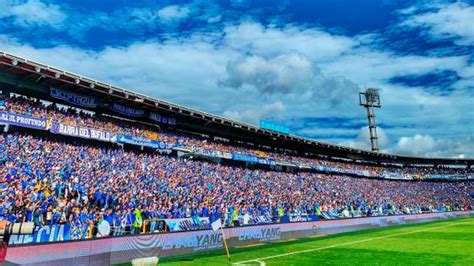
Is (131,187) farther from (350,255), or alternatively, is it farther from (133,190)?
(350,255)

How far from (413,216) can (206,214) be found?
38075 millimetres

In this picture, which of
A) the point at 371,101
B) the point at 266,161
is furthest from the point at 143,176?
the point at 371,101

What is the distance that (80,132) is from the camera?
107 feet

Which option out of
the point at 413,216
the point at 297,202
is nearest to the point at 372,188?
the point at 413,216

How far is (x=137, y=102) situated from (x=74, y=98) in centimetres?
617

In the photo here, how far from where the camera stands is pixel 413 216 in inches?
2143

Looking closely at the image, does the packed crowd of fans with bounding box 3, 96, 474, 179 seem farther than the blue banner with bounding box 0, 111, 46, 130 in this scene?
Yes

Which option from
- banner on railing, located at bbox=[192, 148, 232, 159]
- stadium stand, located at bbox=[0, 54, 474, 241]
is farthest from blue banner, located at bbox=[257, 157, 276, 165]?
banner on railing, located at bbox=[192, 148, 232, 159]

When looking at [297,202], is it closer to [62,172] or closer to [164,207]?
[164,207]

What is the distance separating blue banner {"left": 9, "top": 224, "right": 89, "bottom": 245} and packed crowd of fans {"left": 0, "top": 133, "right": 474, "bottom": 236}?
84cm

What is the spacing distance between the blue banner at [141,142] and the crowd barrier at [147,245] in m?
14.9

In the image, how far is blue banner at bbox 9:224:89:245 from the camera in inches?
646

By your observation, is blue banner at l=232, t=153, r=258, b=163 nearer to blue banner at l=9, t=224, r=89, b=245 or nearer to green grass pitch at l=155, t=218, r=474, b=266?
green grass pitch at l=155, t=218, r=474, b=266

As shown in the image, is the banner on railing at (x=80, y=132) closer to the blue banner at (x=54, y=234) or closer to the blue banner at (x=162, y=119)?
the blue banner at (x=162, y=119)
